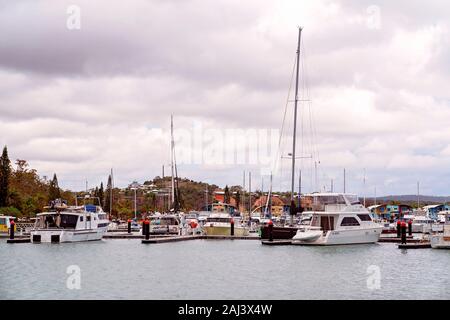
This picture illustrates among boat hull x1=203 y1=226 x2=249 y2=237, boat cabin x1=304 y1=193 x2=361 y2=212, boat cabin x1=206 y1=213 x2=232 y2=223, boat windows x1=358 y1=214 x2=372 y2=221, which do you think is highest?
boat cabin x1=304 y1=193 x2=361 y2=212

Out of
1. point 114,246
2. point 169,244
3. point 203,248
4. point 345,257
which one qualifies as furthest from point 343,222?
point 114,246

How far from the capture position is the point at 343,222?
63.4m

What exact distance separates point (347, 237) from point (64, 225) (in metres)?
28.3

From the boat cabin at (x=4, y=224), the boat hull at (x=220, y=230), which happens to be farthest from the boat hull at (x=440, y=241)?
the boat cabin at (x=4, y=224)

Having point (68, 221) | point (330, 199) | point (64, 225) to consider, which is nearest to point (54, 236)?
point (64, 225)

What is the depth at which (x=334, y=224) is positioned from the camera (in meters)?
63.2

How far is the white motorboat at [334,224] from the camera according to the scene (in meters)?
62.4

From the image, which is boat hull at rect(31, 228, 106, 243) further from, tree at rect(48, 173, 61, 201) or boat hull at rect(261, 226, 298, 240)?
tree at rect(48, 173, 61, 201)

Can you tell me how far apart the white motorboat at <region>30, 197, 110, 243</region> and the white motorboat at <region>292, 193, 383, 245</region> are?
73.1 ft

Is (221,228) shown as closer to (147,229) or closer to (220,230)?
(220,230)

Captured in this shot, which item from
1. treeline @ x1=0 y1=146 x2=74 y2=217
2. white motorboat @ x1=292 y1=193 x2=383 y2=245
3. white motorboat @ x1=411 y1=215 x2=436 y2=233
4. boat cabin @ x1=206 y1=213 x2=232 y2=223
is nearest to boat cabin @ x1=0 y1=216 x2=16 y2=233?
treeline @ x1=0 y1=146 x2=74 y2=217

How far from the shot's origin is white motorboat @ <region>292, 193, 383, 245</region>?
6241 centimetres

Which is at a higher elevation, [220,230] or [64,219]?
[64,219]
